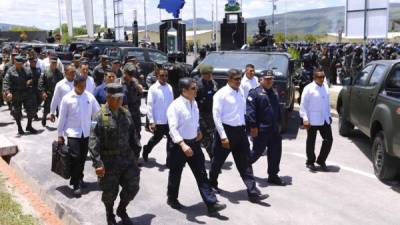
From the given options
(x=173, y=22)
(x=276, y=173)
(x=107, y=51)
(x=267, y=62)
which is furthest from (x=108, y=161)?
(x=173, y=22)

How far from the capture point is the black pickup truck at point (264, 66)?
10.0 m

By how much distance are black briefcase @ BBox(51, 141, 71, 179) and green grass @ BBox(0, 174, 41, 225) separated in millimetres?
661

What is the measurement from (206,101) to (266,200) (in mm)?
1917

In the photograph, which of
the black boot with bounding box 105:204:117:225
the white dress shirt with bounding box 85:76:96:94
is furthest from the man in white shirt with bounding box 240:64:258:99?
the black boot with bounding box 105:204:117:225

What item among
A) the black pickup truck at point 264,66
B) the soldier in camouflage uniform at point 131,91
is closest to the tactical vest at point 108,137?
the soldier in camouflage uniform at point 131,91

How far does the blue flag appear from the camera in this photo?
22.7 m

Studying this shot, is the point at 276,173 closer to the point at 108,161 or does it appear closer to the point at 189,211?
the point at 189,211

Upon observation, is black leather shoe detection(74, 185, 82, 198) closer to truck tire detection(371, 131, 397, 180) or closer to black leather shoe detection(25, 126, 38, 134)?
truck tire detection(371, 131, 397, 180)

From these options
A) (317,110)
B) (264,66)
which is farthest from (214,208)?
(264,66)

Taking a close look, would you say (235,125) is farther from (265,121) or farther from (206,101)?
(206,101)

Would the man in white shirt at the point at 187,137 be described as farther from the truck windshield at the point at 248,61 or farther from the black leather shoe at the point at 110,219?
the truck windshield at the point at 248,61

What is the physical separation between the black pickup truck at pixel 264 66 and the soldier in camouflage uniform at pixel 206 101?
110 inches

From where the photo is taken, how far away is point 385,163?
22.5 feet

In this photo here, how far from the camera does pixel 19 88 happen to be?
10539 mm
